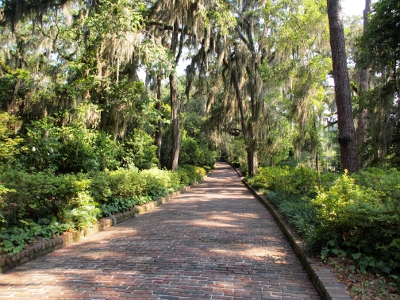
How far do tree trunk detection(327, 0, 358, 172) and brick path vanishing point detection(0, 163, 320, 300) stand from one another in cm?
308

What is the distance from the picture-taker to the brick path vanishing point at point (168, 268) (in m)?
3.12

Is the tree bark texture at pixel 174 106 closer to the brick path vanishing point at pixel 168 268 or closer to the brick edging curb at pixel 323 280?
the brick path vanishing point at pixel 168 268

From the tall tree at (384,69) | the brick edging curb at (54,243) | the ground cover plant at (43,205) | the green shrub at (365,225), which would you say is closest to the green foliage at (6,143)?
the ground cover plant at (43,205)

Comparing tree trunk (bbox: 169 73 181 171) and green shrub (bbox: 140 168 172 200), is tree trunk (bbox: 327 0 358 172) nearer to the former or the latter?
green shrub (bbox: 140 168 172 200)

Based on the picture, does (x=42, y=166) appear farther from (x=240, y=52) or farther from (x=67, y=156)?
(x=240, y=52)

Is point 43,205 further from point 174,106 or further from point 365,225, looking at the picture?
point 174,106

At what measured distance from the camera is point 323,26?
13.1 metres

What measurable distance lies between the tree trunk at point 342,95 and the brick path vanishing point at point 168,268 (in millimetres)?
3084

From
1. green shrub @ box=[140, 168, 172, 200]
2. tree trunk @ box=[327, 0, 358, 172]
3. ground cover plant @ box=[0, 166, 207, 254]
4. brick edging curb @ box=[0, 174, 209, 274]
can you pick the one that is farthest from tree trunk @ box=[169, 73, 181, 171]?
tree trunk @ box=[327, 0, 358, 172]

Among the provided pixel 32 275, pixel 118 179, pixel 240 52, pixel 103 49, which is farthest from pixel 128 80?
pixel 32 275

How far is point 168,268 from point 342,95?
6.42 m

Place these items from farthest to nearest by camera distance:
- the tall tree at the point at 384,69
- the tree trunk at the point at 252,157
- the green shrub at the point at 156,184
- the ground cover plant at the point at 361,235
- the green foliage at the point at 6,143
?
the tree trunk at the point at 252,157
the green shrub at the point at 156,184
the tall tree at the point at 384,69
the green foliage at the point at 6,143
the ground cover plant at the point at 361,235

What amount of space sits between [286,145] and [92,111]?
12.0 m

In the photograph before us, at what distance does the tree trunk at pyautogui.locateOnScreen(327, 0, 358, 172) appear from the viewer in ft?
25.3
